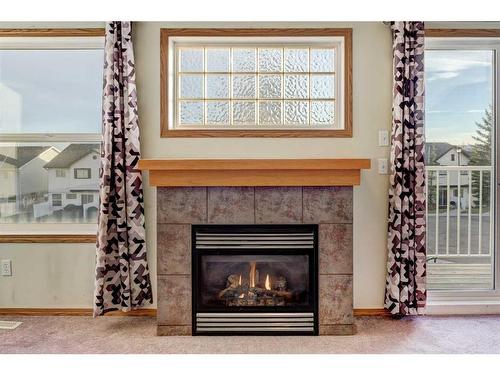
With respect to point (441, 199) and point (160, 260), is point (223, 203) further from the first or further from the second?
point (441, 199)

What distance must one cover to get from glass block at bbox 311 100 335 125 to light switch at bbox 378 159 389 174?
0.45m

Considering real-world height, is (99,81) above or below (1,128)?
above

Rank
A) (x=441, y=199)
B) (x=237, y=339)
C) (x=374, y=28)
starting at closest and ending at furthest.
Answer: (x=237, y=339)
(x=374, y=28)
(x=441, y=199)

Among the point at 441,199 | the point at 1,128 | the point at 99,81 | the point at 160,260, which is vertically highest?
the point at 99,81

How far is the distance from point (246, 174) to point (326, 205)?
54 cm

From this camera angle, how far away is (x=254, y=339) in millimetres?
2619

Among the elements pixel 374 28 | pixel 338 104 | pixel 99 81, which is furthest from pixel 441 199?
pixel 99 81

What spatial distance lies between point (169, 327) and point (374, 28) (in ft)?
8.06

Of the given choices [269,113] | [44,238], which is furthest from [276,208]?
[44,238]

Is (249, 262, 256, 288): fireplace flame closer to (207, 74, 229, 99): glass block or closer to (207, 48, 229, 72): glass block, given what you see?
(207, 74, 229, 99): glass block

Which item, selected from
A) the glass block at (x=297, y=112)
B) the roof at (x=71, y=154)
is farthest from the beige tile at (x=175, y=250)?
the glass block at (x=297, y=112)

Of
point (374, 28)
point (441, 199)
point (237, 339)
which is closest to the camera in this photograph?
point (237, 339)

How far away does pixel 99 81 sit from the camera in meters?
3.14

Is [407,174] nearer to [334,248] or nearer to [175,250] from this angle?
[334,248]
